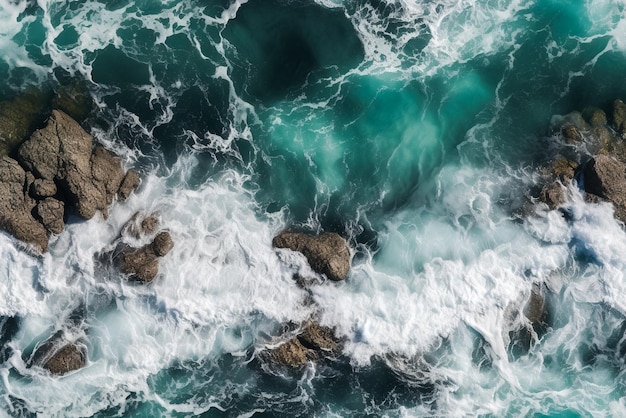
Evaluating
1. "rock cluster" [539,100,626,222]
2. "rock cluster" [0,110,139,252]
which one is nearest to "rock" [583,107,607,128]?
"rock cluster" [539,100,626,222]

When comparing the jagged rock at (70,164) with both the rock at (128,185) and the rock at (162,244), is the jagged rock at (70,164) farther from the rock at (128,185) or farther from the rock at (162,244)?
the rock at (162,244)

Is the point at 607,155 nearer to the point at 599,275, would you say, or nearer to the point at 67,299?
the point at 599,275

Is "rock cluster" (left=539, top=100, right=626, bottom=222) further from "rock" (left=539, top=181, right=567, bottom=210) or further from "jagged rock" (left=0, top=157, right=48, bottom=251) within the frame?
"jagged rock" (left=0, top=157, right=48, bottom=251)

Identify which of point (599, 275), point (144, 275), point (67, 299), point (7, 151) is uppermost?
point (7, 151)

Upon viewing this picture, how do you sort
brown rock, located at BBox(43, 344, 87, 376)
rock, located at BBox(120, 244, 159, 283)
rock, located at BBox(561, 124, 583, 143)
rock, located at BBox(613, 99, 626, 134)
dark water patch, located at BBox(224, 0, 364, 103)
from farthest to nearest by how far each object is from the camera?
dark water patch, located at BBox(224, 0, 364, 103)
rock, located at BBox(613, 99, 626, 134)
rock, located at BBox(561, 124, 583, 143)
rock, located at BBox(120, 244, 159, 283)
brown rock, located at BBox(43, 344, 87, 376)

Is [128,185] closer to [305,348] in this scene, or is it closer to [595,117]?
[305,348]

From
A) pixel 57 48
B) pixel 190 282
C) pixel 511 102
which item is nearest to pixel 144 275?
pixel 190 282
